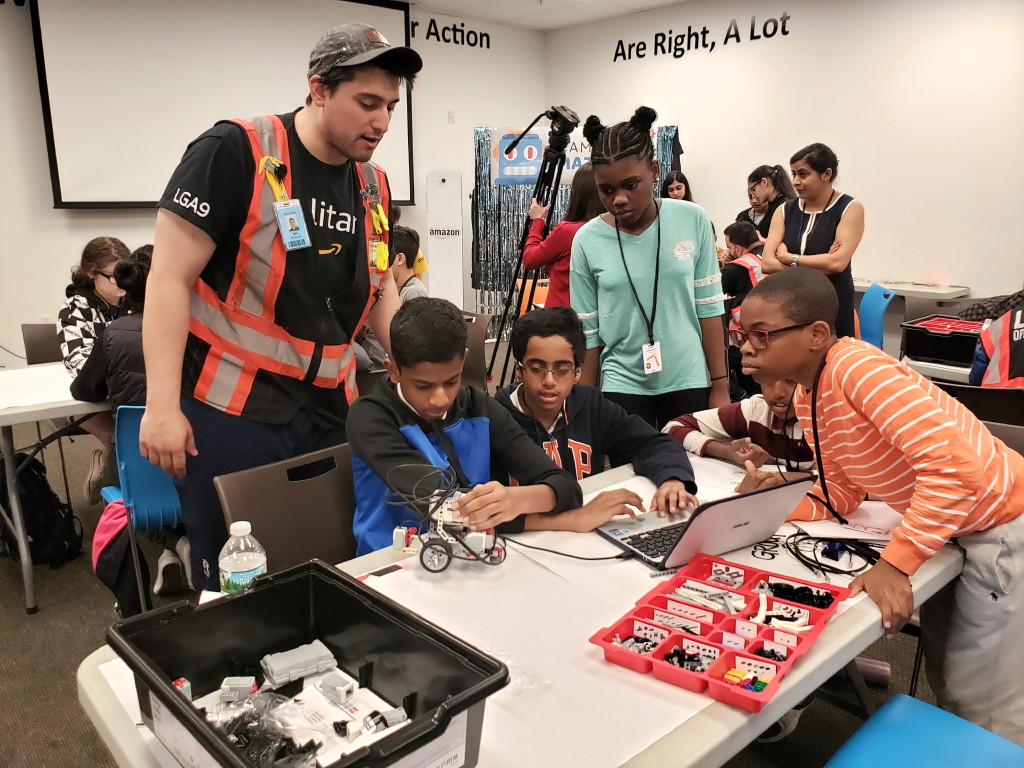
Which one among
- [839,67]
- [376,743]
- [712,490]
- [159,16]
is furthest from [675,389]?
[159,16]

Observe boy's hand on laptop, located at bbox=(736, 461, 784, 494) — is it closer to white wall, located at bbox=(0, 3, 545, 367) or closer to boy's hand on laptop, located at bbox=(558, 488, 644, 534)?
boy's hand on laptop, located at bbox=(558, 488, 644, 534)

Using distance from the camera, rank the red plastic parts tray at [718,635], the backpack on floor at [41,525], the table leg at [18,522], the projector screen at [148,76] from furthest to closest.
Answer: the projector screen at [148,76]
the backpack on floor at [41,525]
the table leg at [18,522]
the red plastic parts tray at [718,635]

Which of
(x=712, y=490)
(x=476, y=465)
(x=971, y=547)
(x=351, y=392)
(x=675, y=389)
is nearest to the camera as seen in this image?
(x=971, y=547)

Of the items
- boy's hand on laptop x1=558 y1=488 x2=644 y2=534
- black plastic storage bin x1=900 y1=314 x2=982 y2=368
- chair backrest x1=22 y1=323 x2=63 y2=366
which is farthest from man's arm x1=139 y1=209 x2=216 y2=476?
black plastic storage bin x1=900 y1=314 x2=982 y2=368

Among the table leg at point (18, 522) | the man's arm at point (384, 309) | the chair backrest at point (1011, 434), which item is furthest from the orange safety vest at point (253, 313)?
the chair backrest at point (1011, 434)

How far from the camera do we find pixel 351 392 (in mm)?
1830

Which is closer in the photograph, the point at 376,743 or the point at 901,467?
the point at 376,743

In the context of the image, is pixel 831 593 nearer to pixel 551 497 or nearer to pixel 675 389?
pixel 551 497

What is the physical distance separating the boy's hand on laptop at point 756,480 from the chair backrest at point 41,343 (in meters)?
3.17

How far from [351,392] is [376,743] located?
49.1 inches

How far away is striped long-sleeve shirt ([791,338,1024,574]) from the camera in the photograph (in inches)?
48.7

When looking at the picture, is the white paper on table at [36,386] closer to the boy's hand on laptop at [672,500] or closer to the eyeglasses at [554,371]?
the eyeglasses at [554,371]

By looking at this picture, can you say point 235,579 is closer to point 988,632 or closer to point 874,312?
point 988,632

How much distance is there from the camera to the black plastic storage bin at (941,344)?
3326mm
